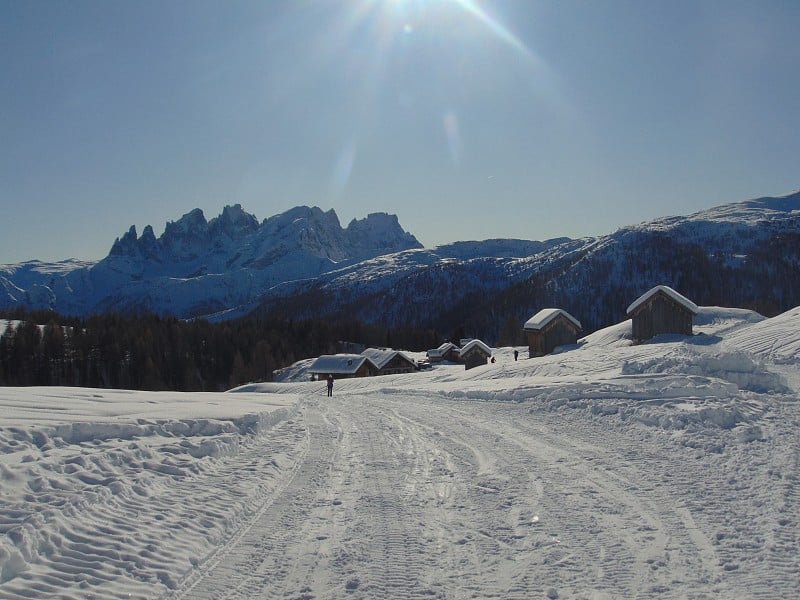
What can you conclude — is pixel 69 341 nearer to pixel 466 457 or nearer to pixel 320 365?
pixel 320 365

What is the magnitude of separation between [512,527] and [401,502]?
2082mm

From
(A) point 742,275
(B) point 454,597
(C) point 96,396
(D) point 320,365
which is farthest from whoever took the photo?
(A) point 742,275

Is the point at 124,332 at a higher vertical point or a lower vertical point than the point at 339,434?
higher

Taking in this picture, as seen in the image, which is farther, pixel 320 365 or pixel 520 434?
pixel 320 365

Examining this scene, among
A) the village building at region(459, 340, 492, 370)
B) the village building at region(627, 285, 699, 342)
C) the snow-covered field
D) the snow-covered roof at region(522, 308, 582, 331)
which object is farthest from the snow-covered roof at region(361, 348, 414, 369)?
the snow-covered field

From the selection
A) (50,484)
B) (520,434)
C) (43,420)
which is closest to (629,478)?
(520,434)

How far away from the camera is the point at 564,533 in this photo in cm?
765

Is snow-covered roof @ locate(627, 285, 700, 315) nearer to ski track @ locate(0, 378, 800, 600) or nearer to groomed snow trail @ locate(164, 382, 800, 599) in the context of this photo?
ski track @ locate(0, 378, 800, 600)

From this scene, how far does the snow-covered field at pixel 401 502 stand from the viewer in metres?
6.34

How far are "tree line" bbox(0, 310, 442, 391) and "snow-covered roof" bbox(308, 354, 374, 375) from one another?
1736 cm

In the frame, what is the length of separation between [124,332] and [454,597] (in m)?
112

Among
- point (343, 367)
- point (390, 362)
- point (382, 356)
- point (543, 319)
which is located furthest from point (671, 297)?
point (382, 356)

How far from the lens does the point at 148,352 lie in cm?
9925

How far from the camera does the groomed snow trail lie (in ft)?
20.4
